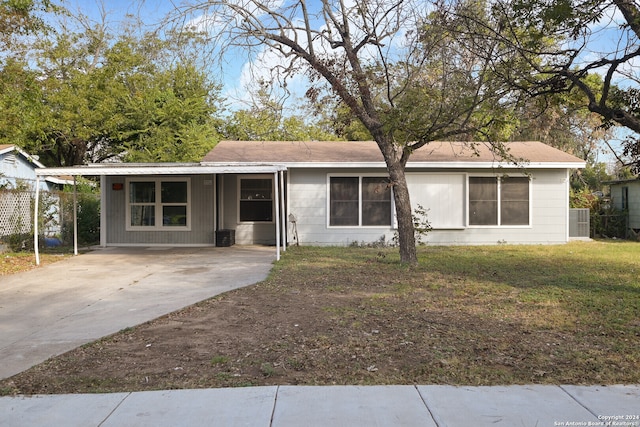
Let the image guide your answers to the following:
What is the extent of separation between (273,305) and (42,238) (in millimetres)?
11491

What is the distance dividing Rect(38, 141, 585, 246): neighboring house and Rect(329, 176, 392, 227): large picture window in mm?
32

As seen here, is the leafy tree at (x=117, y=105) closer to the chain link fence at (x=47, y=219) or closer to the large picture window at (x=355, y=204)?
the chain link fence at (x=47, y=219)

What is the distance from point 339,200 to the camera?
1560 centimetres

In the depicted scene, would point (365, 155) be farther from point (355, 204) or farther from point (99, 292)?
point (99, 292)

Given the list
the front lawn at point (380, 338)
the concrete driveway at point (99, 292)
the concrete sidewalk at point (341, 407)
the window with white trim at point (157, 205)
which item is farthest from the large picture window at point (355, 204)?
the concrete sidewalk at point (341, 407)

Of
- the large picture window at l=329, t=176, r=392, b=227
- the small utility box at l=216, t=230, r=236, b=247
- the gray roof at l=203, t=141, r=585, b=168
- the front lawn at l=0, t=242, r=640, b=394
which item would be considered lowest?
the front lawn at l=0, t=242, r=640, b=394

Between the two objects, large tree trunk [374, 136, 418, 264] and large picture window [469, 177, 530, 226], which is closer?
large tree trunk [374, 136, 418, 264]

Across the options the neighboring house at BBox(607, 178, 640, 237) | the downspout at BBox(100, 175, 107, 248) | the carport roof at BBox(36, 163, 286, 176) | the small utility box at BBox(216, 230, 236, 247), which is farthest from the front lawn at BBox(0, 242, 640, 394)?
the neighboring house at BBox(607, 178, 640, 237)

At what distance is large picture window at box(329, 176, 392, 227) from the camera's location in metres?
15.6

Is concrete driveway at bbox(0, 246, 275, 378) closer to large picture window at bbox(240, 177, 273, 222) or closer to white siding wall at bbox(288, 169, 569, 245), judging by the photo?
white siding wall at bbox(288, 169, 569, 245)

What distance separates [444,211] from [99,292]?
10.7 meters

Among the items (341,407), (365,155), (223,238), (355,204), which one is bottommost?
(341,407)


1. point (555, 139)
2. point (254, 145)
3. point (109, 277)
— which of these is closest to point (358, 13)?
point (109, 277)

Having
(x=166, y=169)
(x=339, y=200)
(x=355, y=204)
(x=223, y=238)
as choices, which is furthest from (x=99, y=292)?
(x=355, y=204)
